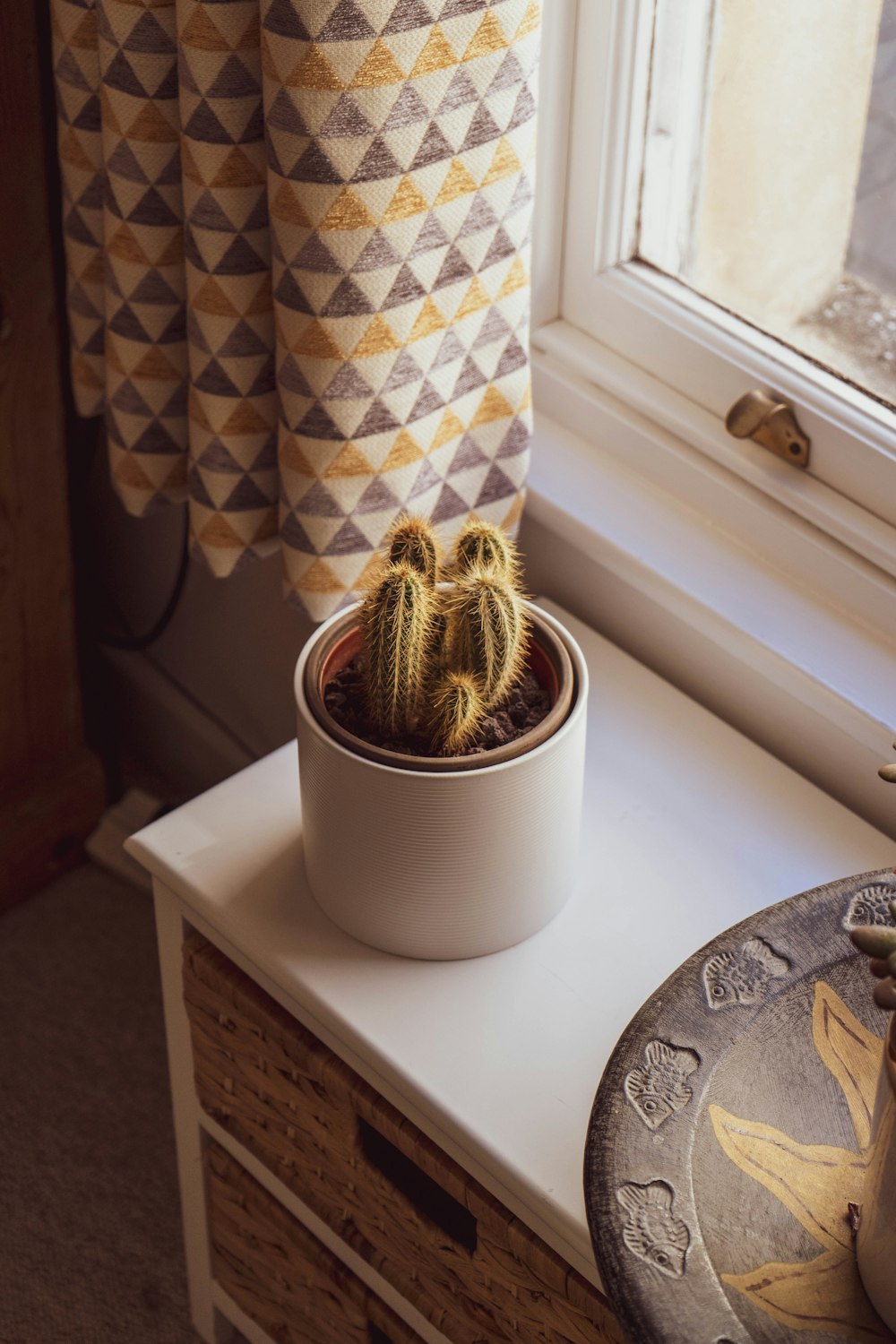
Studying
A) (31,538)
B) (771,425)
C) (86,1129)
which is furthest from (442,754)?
(86,1129)

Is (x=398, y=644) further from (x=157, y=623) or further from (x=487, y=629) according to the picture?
(x=157, y=623)

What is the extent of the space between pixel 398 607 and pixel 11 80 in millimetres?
674

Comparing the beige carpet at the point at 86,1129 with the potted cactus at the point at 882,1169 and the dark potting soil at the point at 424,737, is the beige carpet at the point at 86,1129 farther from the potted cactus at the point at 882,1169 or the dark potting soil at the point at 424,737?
the potted cactus at the point at 882,1169

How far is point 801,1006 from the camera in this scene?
730 mm

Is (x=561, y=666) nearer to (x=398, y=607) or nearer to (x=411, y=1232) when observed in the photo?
(x=398, y=607)

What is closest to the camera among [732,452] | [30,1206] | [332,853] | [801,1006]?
[801,1006]

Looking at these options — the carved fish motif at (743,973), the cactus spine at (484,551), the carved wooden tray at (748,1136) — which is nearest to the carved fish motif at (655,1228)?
the carved wooden tray at (748,1136)

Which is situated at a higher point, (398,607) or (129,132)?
(129,132)

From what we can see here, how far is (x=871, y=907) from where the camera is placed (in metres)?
0.75

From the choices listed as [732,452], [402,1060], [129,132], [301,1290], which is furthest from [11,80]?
[301,1290]

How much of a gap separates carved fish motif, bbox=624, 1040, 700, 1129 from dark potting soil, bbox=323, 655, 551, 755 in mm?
196

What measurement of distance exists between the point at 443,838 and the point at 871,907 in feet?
0.77

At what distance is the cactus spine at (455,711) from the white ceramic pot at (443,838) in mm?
22

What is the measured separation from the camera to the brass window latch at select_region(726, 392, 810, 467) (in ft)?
3.29
